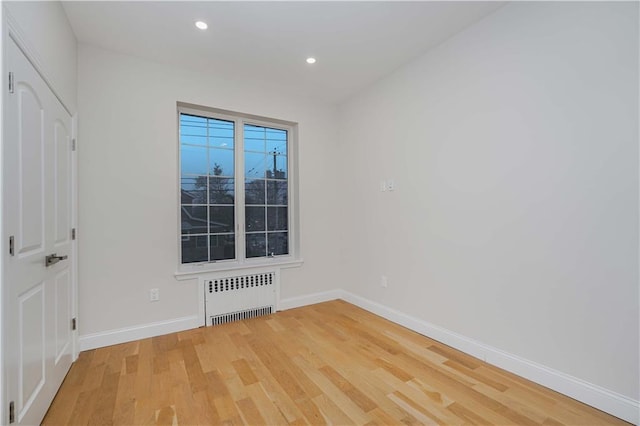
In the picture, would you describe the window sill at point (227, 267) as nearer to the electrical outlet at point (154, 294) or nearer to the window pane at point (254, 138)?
the electrical outlet at point (154, 294)

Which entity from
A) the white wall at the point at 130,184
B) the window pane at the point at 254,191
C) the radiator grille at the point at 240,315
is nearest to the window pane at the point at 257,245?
the window pane at the point at 254,191

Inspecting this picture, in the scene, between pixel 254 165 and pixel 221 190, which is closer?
pixel 221 190

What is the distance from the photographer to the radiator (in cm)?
312

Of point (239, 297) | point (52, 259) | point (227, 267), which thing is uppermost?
point (52, 259)

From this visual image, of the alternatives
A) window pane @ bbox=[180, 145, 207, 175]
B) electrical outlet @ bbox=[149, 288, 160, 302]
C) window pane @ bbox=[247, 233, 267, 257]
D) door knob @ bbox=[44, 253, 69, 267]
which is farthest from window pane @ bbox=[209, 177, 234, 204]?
door knob @ bbox=[44, 253, 69, 267]

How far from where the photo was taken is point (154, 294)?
2850mm

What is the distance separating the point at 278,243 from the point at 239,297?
841 millimetres

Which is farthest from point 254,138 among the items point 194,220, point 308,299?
point 308,299

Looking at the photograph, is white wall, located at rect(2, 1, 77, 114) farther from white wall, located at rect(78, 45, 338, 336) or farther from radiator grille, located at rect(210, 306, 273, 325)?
radiator grille, located at rect(210, 306, 273, 325)

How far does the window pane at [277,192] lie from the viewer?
3.71 metres

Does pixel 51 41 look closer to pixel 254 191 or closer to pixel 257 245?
pixel 254 191

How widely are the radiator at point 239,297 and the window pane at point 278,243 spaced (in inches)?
13.5

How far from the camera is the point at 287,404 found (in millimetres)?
1798

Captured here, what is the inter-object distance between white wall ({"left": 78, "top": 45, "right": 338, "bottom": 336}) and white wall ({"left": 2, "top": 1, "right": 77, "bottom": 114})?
25 cm
